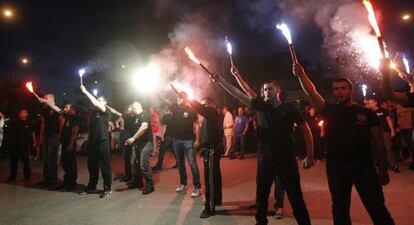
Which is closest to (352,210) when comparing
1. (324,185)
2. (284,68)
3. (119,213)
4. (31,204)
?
(324,185)

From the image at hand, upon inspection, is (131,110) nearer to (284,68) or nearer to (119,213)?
(119,213)

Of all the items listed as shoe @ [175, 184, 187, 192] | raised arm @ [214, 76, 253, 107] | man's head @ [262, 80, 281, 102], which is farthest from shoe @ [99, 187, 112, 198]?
man's head @ [262, 80, 281, 102]

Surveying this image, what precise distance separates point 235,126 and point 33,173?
774 cm

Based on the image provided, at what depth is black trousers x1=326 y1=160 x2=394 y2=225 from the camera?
3.72 m

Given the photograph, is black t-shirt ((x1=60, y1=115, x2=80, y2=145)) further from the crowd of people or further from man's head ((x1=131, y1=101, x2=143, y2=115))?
man's head ((x1=131, y1=101, x2=143, y2=115))

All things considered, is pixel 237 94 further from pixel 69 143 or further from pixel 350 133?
pixel 69 143

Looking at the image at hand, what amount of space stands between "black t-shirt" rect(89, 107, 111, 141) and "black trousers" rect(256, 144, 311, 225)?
176 inches

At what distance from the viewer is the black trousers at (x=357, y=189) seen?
3.72 m

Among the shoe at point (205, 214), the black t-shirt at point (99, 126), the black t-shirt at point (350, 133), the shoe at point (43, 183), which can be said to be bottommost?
the shoe at point (205, 214)

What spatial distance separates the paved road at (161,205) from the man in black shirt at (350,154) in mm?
1811

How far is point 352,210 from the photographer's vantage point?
6180 mm

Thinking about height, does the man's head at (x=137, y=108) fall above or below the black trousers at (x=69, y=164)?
above

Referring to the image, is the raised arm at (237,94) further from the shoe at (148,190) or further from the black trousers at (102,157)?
the black trousers at (102,157)

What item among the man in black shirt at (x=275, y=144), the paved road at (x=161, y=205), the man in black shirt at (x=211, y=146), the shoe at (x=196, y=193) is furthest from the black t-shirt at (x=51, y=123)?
the man in black shirt at (x=275, y=144)
